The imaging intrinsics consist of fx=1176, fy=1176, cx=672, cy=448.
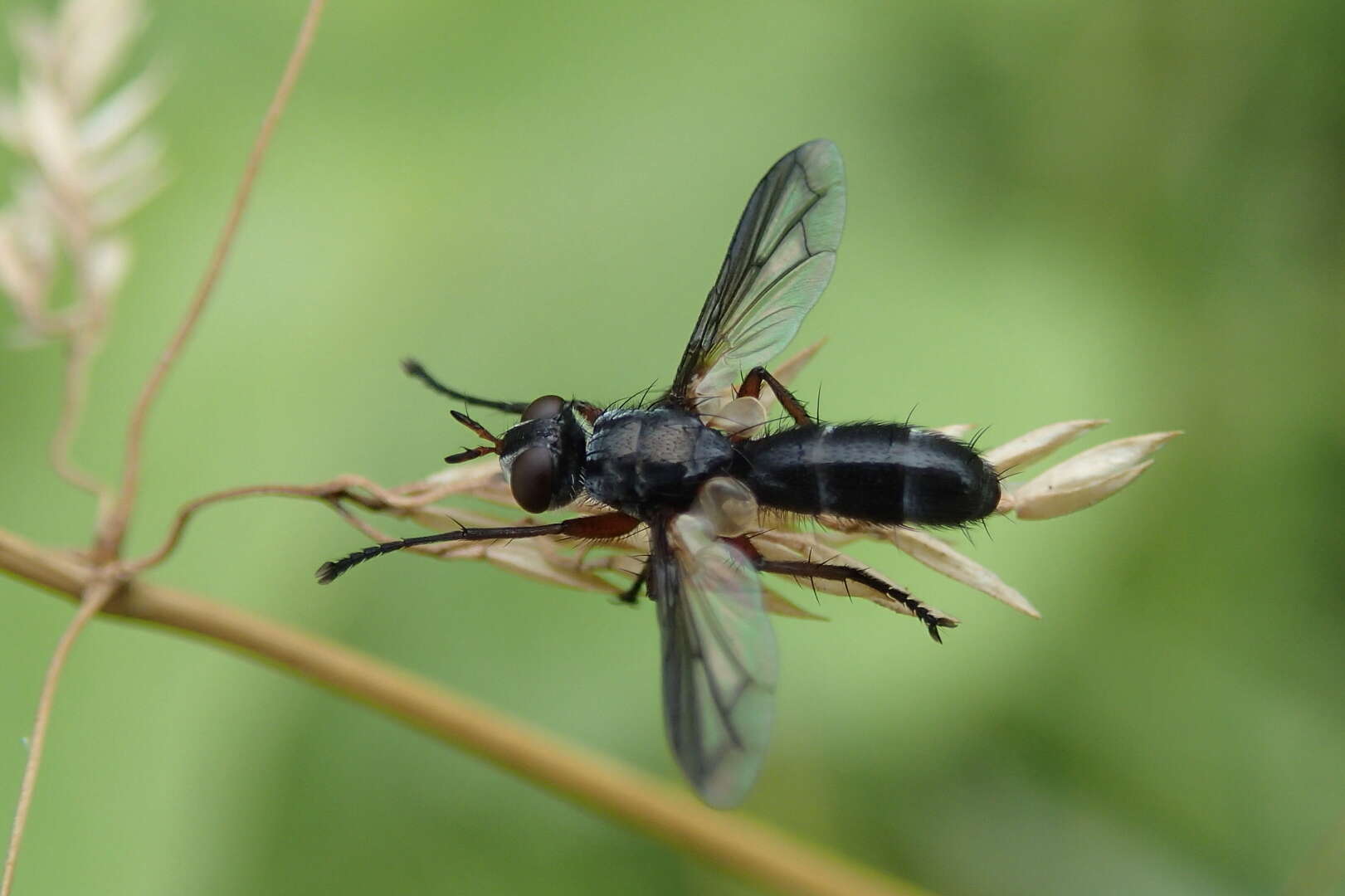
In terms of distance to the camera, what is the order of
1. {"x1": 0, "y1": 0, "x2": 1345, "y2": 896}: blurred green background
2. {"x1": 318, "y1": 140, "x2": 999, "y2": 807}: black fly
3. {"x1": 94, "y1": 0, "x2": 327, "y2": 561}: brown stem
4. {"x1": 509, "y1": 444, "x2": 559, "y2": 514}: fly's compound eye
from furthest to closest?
{"x1": 0, "y1": 0, "x2": 1345, "y2": 896}: blurred green background → {"x1": 509, "y1": 444, "x2": 559, "y2": 514}: fly's compound eye → {"x1": 318, "y1": 140, "x2": 999, "y2": 807}: black fly → {"x1": 94, "y1": 0, "x2": 327, "y2": 561}: brown stem

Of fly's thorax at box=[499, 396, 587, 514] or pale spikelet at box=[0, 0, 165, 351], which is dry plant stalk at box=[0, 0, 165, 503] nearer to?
pale spikelet at box=[0, 0, 165, 351]

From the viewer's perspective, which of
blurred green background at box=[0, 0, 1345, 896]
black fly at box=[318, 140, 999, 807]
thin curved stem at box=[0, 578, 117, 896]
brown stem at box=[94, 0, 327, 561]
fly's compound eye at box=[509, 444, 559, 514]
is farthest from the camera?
blurred green background at box=[0, 0, 1345, 896]

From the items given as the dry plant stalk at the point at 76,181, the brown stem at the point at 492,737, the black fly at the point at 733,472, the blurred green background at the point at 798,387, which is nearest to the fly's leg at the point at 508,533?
the black fly at the point at 733,472

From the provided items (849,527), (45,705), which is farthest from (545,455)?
(45,705)

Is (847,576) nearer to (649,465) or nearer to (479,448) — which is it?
(649,465)

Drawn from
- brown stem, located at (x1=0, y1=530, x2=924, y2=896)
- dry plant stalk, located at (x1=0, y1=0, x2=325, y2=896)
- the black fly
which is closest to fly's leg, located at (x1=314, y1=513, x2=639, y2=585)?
the black fly

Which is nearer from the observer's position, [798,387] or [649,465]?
[649,465]

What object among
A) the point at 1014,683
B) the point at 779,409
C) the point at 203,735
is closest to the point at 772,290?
the point at 779,409
